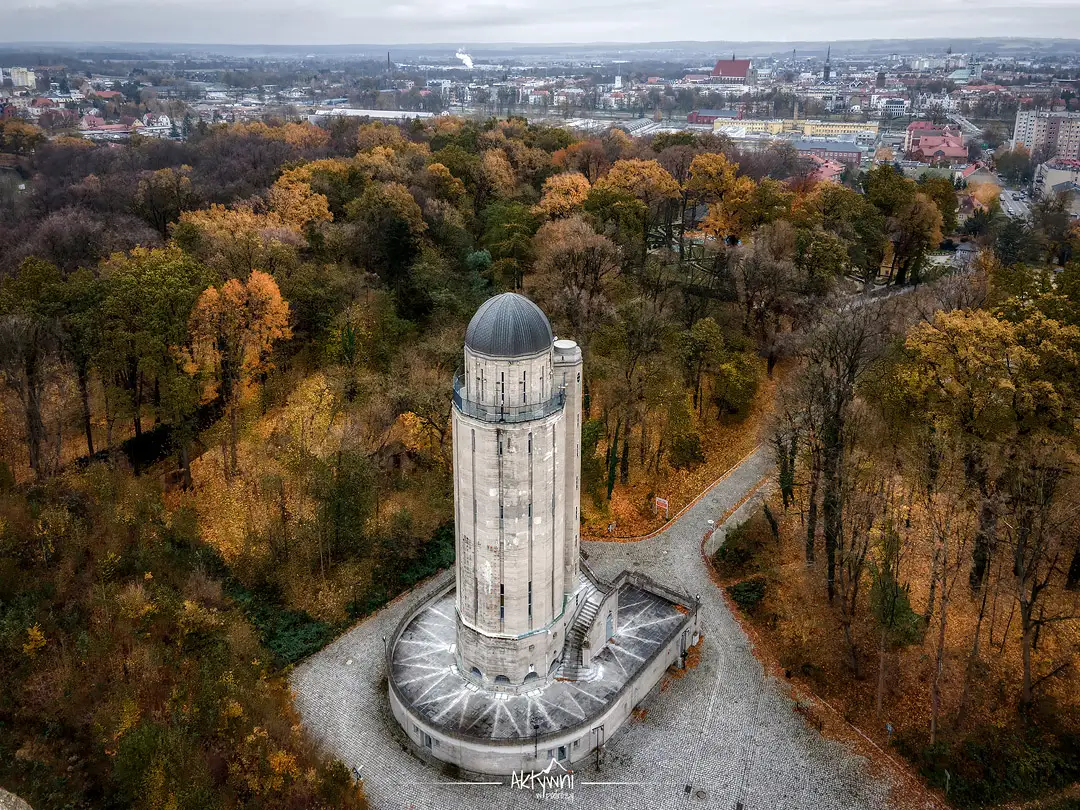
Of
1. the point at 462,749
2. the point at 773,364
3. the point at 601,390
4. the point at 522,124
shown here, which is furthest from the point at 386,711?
the point at 522,124

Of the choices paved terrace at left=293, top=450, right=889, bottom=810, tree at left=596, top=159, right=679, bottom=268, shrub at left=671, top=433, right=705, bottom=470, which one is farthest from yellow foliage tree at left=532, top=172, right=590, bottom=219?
paved terrace at left=293, top=450, right=889, bottom=810

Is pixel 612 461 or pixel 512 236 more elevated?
pixel 512 236

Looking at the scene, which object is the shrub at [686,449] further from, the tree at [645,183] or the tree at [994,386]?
the tree at [645,183]

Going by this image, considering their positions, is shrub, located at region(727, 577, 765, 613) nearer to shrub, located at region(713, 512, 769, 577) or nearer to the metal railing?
shrub, located at region(713, 512, 769, 577)

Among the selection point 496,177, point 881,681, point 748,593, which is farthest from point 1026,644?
point 496,177

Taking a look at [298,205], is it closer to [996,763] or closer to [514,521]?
[514,521]

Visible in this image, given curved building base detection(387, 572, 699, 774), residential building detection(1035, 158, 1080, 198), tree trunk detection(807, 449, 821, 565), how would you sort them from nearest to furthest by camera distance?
1. curved building base detection(387, 572, 699, 774)
2. tree trunk detection(807, 449, 821, 565)
3. residential building detection(1035, 158, 1080, 198)
